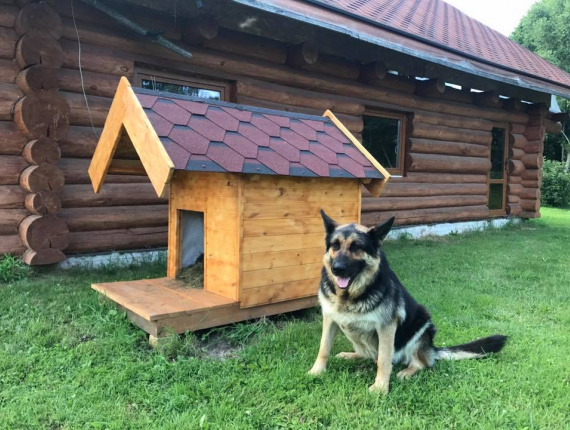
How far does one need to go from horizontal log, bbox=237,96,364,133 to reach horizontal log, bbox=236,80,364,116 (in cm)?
5

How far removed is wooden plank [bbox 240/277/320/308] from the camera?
142 inches

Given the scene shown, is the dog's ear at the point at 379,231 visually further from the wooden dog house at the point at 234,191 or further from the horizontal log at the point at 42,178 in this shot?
the horizontal log at the point at 42,178

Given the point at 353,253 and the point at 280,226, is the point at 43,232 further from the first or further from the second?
the point at 353,253

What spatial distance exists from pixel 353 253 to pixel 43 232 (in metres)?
3.81

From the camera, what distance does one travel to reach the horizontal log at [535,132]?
1172 centimetres

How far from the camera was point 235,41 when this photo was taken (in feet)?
21.0

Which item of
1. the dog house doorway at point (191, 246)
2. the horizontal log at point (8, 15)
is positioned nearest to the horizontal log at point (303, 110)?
the dog house doorway at point (191, 246)

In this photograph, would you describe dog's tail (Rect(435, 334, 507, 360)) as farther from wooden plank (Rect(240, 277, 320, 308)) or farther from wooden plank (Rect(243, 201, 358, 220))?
wooden plank (Rect(243, 201, 358, 220))

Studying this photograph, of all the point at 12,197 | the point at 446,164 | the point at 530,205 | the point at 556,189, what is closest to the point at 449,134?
the point at 446,164

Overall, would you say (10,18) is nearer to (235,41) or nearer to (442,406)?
(235,41)

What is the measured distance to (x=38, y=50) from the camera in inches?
186

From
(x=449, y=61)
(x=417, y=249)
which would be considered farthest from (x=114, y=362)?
(x=449, y=61)

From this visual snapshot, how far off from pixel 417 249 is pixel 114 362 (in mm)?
5983

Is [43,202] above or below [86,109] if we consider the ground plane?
below
